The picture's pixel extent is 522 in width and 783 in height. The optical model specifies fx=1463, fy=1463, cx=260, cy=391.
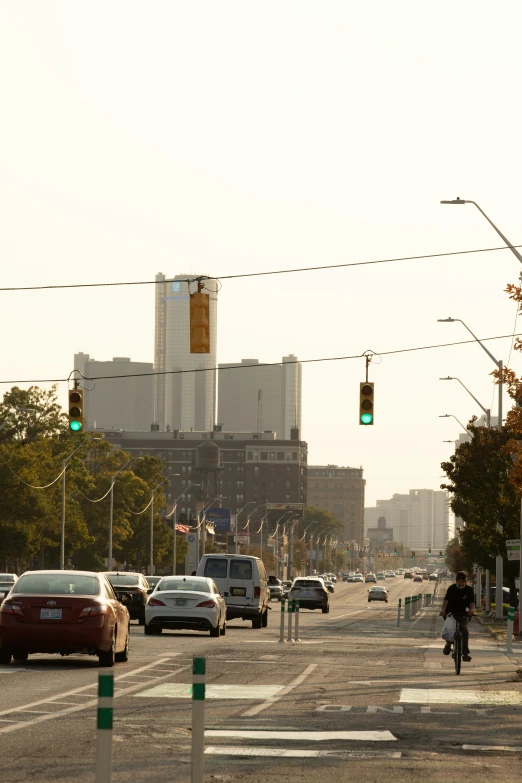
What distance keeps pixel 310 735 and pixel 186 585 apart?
19.4 metres

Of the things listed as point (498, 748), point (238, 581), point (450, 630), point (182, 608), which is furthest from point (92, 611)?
point (238, 581)

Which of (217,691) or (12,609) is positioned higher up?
(12,609)

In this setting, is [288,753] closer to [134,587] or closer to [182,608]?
[182,608]

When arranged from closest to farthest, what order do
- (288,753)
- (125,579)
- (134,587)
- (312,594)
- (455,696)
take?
(288,753) → (455,696) → (134,587) → (125,579) → (312,594)

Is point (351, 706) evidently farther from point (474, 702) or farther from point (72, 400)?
point (72, 400)

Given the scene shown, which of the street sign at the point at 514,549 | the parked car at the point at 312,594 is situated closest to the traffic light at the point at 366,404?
the street sign at the point at 514,549

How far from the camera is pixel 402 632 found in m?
43.1

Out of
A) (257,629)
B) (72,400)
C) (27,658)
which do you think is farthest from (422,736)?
(257,629)

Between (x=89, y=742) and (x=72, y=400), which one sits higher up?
(x=72, y=400)

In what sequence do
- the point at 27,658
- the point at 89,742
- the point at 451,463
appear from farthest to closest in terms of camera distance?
1. the point at 451,463
2. the point at 27,658
3. the point at 89,742

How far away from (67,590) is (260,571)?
21.4m

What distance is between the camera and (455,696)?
1839 cm

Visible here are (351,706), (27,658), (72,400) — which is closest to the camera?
(351,706)

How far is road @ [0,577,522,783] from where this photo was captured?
37.1 ft
